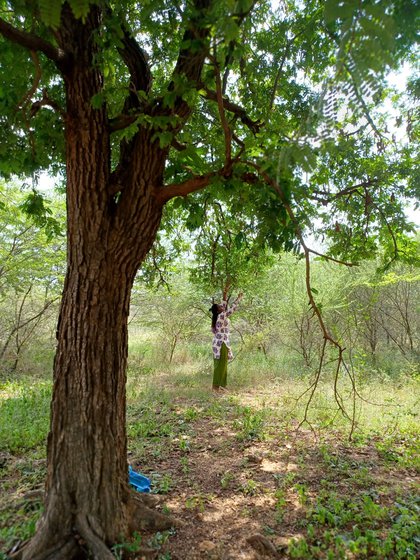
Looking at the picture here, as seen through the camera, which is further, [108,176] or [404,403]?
[404,403]

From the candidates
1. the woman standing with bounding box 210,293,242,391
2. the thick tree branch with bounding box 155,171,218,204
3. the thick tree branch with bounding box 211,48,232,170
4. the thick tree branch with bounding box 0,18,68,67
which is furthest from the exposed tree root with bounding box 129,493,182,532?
the woman standing with bounding box 210,293,242,391

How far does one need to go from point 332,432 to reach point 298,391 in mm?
2226

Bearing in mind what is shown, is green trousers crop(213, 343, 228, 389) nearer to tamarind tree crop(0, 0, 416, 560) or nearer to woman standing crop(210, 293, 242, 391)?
woman standing crop(210, 293, 242, 391)

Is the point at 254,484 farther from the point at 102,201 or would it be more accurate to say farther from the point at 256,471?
the point at 102,201

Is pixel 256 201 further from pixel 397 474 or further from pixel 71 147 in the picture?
pixel 397 474

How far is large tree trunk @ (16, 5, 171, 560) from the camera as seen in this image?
8.42 feet

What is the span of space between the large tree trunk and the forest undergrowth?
14.0 inches

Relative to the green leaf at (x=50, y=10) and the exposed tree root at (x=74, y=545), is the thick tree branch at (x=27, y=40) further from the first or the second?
the exposed tree root at (x=74, y=545)

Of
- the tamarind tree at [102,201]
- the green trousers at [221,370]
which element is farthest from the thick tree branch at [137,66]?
the green trousers at [221,370]

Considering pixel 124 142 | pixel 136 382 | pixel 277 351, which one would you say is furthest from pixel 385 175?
pixel 277 351

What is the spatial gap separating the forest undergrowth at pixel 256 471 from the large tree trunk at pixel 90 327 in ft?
1.17

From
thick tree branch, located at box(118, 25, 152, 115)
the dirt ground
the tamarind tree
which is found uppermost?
thick tree branch, located at box(118, 25, 152, 115)

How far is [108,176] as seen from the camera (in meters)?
2.74

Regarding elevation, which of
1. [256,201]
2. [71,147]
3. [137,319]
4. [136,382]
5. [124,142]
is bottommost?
[136,382]
